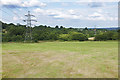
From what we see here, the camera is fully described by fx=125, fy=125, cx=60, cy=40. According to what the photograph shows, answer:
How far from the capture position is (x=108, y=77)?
5285 mm

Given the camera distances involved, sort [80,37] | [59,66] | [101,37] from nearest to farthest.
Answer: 1. [59,66]
2. [101,37]
3. [80,37]

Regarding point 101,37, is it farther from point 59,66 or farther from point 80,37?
point 59,66

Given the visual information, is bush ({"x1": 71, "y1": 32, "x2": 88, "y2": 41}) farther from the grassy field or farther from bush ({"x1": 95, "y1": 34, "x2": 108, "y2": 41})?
the grassy field

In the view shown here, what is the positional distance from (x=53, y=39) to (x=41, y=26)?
36.3 feet

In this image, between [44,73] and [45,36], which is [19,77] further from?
[45,36]

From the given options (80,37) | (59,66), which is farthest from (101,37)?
(59,66)

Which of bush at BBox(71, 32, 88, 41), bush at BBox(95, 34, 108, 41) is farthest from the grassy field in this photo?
bush at BBox(71, 32, 88, 41)

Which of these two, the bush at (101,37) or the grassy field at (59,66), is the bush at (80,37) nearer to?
the bush at (101,37)

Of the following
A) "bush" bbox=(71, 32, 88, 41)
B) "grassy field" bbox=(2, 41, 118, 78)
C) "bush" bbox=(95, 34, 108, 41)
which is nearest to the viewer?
"grassy field" bbox=(2, 41, 118, 78)

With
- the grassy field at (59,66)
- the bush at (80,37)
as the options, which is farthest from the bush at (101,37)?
the grassy field at (59,66)

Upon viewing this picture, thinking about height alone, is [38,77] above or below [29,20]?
below

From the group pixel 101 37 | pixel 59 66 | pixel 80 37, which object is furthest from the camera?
pixel 80 37

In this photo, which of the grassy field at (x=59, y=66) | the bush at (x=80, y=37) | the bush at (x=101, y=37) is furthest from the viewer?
the bush at (x=80, y=37)

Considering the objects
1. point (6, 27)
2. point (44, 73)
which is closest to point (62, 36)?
point (6, 27)
